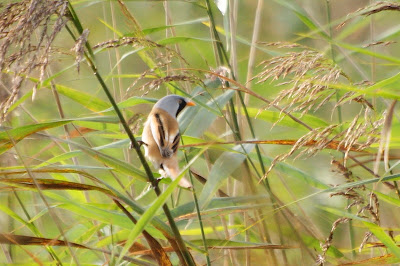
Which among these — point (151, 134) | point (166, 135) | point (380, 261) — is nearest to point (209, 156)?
point (151, 134)

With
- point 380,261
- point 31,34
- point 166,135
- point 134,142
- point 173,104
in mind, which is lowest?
point 380,261

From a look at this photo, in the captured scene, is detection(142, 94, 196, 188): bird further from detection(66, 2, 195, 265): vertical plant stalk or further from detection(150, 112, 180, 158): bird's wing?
detection(66, 2, 195, 265): vertical plant stalk

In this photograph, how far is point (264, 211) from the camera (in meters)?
1.68

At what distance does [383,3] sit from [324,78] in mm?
232

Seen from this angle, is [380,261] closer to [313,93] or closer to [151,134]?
[313,93]

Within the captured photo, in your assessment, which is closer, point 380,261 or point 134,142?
point 134,142

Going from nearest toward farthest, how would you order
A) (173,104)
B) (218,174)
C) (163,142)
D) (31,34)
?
1. (31,34)
2. (218,174)
3. (163,142)
4. (173,104)

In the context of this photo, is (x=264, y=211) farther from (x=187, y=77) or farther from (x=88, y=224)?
(x=88, y=224)

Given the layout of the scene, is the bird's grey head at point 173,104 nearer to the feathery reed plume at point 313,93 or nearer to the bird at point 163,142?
the bird at point 163,142

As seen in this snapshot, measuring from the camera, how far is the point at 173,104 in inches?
90.6

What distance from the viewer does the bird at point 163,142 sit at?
6.06ft

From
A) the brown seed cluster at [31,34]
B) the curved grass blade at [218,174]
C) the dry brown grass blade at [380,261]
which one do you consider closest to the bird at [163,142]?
the curved grass blade at [218,174]

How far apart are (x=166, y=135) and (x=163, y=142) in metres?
0.03

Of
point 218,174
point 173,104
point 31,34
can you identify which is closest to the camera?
point 31,34
